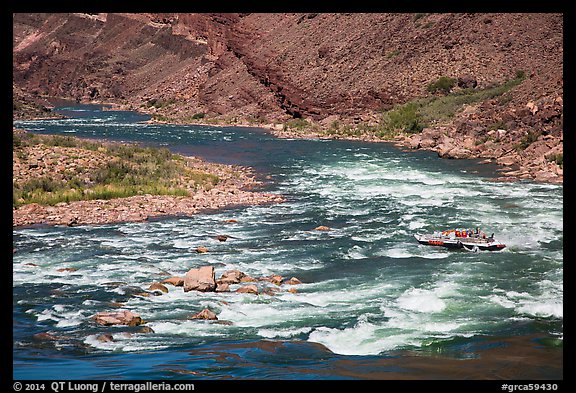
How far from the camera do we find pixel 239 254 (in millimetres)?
22562

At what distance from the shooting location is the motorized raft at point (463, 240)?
22.4 m

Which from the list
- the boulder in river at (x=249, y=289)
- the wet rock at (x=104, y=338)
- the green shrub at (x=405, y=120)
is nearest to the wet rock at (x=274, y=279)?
the boulder in river at (x=249, y=289)

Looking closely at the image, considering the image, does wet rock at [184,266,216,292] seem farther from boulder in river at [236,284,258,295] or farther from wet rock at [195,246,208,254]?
wet rock at [195,246,208,254]

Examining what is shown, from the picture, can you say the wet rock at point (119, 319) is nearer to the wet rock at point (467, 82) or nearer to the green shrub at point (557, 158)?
the green shrub at point (557, 158)

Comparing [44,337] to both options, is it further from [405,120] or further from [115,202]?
[405,120]

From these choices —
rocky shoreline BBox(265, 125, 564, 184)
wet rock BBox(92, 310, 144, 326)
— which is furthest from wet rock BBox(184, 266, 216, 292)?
rocky shoreline BBox(265, 125, 564, 184)

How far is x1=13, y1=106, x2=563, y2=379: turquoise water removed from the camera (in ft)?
45.4

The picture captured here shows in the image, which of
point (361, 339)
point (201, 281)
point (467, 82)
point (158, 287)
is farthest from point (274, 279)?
point (467, 82)

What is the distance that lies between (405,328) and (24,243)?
43.3 feet

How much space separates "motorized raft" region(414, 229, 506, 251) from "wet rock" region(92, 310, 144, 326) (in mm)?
10078

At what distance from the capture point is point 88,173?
1266 inches

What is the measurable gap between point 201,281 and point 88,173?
15.1 m
